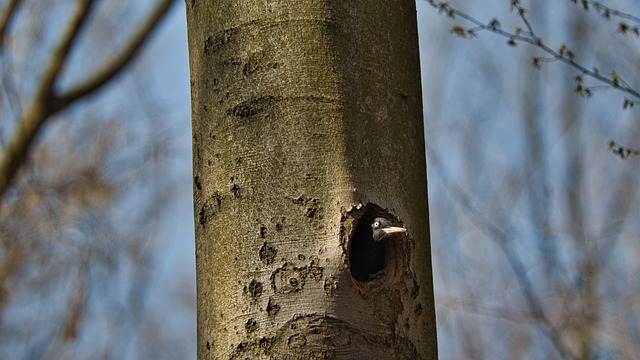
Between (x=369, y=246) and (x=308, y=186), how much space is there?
139 mm

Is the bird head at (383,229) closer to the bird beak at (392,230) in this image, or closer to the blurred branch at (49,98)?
the bird beak at (392,230)

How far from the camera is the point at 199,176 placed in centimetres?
121

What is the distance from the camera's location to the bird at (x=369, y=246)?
1141 millimetres

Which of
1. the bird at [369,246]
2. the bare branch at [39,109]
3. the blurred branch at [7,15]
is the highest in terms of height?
the blurred branch at [7,15]

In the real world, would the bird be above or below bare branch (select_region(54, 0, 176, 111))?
below

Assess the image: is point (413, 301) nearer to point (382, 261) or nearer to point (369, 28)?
point (382, 261)

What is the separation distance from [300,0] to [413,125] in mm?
216

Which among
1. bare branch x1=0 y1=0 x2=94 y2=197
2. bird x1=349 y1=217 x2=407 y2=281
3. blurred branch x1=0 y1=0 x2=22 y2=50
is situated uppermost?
blurred branch x1=0 y1=0 x2=22 y2=50

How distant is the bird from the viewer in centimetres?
114

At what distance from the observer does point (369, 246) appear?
1196mm

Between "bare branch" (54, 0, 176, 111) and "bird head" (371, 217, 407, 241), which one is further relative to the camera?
"bare branch" (54, 0, 176, 111)

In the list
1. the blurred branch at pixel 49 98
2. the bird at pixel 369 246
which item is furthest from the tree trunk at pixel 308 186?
the blurred branch at pixel 49 98

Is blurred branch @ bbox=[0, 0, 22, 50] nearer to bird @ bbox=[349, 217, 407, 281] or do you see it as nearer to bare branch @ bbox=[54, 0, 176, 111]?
bare branch @ bbox=[54, 0, 176, 111]

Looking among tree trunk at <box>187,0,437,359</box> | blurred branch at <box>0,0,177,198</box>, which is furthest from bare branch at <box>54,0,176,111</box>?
tree trunk at <box>187,0,437,359</box>
